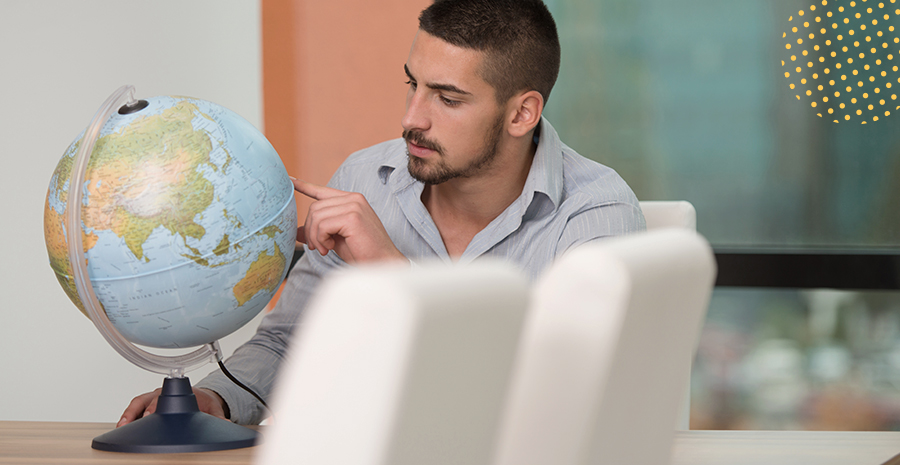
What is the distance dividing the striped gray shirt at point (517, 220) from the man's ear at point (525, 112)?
35 millimetres

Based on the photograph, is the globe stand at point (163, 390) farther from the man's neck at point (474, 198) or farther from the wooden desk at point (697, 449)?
the man's neck at point (474, 198)

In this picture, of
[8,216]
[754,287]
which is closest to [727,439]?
[754,287]

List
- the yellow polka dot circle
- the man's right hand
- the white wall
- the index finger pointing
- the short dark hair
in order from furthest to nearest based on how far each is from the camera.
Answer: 1. the yellow polka dot circle
2. the white wall
3. the short dark hair
4. the index finger pointing
5. the man's right hand

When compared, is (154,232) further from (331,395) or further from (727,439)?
(727,439)

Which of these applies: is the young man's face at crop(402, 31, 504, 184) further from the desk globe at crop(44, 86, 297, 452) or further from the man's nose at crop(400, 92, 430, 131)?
the desk globe at crop(44, 86, 297, 452)

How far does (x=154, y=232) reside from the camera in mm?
838

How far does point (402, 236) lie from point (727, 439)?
71 cm

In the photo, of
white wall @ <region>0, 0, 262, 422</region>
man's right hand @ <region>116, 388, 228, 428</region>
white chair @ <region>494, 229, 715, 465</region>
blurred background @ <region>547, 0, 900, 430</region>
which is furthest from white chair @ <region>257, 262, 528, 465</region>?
blurred background @ <region>547, 0, 900, 430</region>

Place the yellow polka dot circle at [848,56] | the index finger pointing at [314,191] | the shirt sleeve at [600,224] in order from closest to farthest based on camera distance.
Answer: the index finger pointing at [314,191], the shirt sleeve at [600,224], the yellow polka dot circle at [848,56]

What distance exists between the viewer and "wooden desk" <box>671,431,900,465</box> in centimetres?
93

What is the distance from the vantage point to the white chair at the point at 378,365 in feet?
0.86

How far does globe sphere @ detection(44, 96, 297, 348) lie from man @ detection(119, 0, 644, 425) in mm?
421

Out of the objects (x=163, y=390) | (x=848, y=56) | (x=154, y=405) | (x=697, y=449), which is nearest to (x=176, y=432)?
(x=163, y=390)

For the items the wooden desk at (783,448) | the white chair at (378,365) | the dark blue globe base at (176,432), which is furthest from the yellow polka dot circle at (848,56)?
the white chair at (378,365)
